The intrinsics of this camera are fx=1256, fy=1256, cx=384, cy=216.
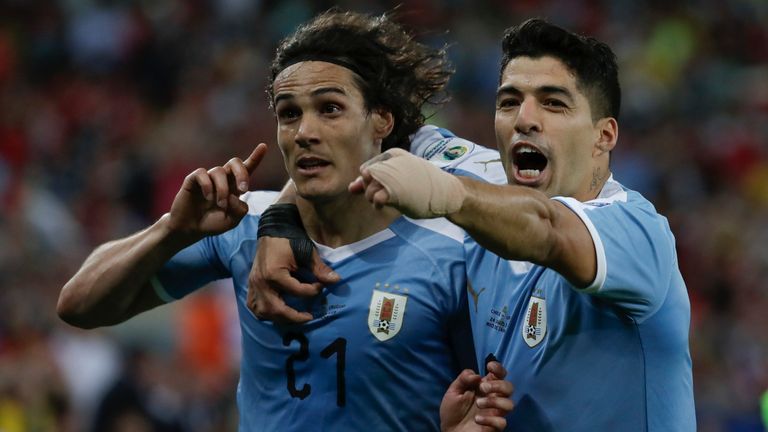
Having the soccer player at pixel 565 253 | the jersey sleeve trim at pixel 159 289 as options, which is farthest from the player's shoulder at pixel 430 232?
the jersey sleeve trim at pixel 159 289

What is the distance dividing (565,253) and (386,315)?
110 centimetres

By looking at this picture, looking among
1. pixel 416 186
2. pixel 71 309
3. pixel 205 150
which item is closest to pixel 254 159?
pixel 71 309

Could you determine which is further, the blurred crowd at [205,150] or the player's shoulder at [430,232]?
the blurred crowd at [205,150]

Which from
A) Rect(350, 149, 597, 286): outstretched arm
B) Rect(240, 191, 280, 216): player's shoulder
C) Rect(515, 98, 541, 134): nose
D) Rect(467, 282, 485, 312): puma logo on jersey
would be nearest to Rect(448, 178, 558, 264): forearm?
Rect(350, 149, 597, 286): outstretched arm

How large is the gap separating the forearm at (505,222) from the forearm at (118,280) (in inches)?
49.8

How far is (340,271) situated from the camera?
13.7 feet

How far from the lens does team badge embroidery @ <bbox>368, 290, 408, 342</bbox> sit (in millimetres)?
4035

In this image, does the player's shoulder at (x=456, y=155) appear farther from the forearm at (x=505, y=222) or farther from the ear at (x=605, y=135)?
the forearm at (x=505, y=222)

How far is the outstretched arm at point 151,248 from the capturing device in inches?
149

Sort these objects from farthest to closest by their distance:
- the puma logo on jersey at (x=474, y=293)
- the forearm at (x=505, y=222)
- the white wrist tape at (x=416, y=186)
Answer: the puma logo on jersey at (x=474, y=293)
the forearm at (x=505, y=222)
the white wrist tape at (x=416, y=186)

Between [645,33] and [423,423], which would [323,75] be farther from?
[645,33]

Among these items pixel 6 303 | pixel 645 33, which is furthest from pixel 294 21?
pixel 6 303

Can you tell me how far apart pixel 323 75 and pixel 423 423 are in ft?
3.87

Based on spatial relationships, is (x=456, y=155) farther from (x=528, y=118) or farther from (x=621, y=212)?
(x=621, y=212)
